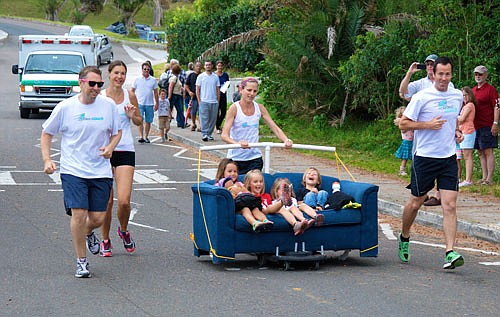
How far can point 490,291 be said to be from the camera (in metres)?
8.52

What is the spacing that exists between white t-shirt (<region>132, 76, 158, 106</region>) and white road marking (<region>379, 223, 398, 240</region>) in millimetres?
10488

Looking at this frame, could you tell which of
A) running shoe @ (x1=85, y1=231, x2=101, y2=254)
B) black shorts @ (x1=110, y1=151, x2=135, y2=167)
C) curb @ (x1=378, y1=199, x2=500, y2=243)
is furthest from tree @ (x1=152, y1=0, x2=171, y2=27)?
running shoe @ (x1=85, y1=231, x2=101, y2=254)

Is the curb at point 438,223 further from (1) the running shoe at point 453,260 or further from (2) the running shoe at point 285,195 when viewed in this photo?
(2) the running shoe at point 285,195

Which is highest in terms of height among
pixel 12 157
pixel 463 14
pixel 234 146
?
pixel 463 14

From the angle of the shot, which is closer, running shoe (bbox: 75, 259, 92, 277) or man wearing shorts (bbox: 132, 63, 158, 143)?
running shoe (bbox: 75, 259, 92, 277)

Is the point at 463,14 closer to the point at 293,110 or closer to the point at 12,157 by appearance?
the point at 293,110

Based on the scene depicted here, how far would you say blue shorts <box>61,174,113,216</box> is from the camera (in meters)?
8.91

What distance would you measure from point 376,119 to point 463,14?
415 cm

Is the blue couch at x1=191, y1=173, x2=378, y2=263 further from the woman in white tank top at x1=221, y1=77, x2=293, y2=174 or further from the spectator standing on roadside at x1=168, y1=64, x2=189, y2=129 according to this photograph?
the spectator standing on roadside at x1=168, y1=64, x2=189, y2=129

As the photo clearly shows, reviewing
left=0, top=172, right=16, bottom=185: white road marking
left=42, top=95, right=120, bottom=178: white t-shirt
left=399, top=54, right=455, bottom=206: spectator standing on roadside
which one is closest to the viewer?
left=42, top=95, right=120, bottom=178: white t-shirt

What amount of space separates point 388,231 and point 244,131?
8.89 feet

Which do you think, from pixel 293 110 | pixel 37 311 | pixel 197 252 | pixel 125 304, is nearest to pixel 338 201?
pixel 197 252

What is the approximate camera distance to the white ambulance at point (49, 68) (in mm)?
29453

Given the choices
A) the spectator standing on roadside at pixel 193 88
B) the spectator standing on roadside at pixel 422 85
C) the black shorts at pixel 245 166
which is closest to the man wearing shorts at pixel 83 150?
the black shorts at pixel 245 166
